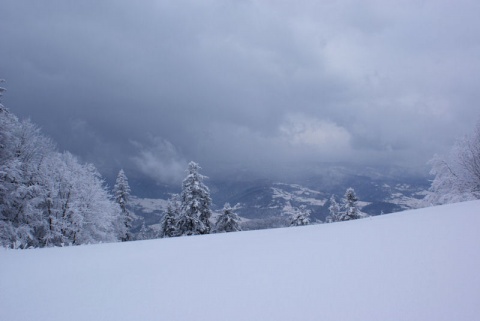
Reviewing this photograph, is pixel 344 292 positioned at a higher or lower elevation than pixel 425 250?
lower

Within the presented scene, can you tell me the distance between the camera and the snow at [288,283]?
105 inches

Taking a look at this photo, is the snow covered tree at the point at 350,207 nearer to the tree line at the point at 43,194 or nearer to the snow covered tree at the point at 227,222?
the snow covered tree at the point at 227,222

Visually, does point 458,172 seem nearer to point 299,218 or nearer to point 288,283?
point 299,218

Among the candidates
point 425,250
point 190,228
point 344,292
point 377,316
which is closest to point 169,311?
point 344,292

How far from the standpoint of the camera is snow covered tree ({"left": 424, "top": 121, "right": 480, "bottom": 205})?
76.1 ft

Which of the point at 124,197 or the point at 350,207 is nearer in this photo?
the point at 350,207

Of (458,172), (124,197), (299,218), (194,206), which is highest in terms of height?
(458,172)

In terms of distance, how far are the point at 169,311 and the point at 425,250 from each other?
12.2 ft

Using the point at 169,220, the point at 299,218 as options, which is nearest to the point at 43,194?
the point at 169,220

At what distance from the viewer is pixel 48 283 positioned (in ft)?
15.4

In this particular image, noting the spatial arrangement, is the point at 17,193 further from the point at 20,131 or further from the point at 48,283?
the point at 48,283

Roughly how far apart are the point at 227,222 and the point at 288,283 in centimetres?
2922

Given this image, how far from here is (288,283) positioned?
3.52m

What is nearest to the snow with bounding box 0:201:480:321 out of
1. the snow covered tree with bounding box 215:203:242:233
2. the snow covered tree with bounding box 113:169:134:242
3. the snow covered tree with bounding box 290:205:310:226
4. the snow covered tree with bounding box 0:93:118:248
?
→ the snow covered tree with bounding box 0:93:118:248
